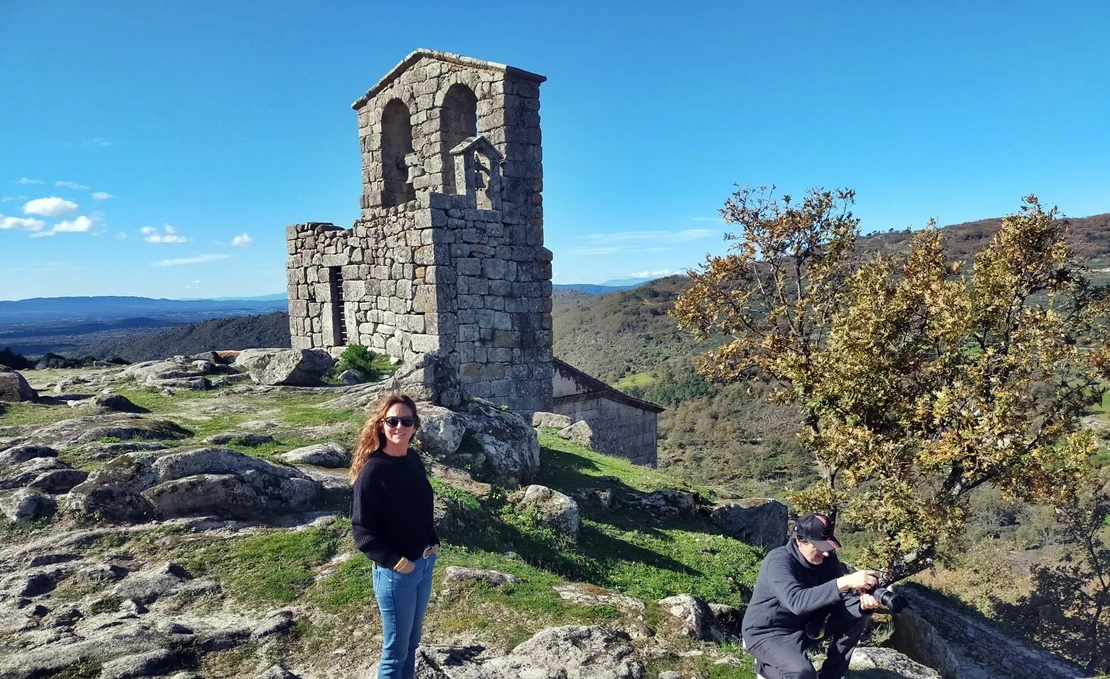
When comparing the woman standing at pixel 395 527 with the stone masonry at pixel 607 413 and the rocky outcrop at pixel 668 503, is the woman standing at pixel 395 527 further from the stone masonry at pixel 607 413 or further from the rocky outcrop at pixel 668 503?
the stone masonry at pixel 607 413

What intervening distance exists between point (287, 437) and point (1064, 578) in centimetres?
1766

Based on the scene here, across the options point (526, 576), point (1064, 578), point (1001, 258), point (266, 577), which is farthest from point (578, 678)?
point (1064, 578)

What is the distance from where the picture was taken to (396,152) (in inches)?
585

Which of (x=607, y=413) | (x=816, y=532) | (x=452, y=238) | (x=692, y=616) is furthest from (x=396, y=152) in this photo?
(x=816, y=532)

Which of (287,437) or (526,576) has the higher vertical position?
(287,437)

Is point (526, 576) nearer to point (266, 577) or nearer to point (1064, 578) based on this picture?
point (266, 577)

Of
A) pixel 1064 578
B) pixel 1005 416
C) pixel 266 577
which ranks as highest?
pixel 1005 416

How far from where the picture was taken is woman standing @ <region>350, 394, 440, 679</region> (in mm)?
3684

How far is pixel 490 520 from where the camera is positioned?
276 inches

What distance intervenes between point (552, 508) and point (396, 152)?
10.1 m

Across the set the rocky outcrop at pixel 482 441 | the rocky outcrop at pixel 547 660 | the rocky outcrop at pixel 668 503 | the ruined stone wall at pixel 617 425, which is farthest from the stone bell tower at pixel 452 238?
the rocky outcrop at pixel 547 660

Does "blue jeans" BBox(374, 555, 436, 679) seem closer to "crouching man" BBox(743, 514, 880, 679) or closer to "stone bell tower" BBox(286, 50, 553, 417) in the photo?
"crouching man" BBox(743, 514, 880, 679)

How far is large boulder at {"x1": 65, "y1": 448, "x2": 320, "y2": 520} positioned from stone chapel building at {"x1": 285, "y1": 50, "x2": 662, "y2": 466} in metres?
5.55

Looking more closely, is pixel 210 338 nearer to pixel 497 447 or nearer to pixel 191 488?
pixel 497 447
